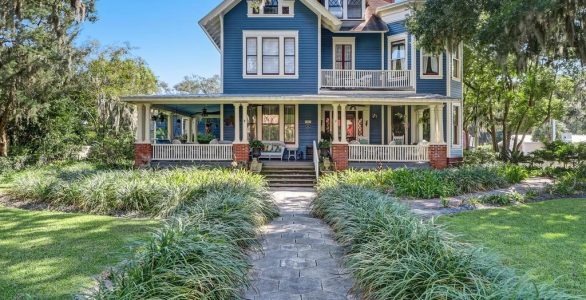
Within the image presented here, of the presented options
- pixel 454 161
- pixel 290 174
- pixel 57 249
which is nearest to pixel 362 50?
pixel 454 161

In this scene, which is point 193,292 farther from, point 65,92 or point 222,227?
point 65,92

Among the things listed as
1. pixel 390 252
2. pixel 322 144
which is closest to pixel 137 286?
pixel 390 252

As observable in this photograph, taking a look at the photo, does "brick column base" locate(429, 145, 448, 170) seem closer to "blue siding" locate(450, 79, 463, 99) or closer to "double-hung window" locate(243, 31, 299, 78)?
"blue siding" locate(450, 79, 463, 99)

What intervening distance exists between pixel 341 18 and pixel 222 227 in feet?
51.0

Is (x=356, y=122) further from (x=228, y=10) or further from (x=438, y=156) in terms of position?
(x=228, y=10)

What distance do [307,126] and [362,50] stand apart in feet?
15.2

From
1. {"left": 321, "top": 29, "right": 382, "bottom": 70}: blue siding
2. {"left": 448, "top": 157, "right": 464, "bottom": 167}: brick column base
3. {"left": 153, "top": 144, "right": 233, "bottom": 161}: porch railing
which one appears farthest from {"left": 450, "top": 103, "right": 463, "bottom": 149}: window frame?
{"left": 153, "top": 144, "right": 233, "bottom": 161}: porch railing

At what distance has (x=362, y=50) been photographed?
727 inches

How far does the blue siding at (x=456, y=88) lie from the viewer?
17844 millimetres

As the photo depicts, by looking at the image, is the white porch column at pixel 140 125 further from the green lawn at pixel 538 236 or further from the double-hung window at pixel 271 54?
the green lawn at pixel 538 236

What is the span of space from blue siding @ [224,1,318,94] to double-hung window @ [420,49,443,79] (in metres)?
4.96

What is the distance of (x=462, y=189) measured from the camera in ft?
38.1

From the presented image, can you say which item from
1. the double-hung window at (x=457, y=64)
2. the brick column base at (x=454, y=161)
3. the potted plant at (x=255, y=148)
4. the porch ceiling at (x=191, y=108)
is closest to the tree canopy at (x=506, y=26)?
the double-hung window at (x=457, y=64)

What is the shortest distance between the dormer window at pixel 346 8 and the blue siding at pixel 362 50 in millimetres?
1032
